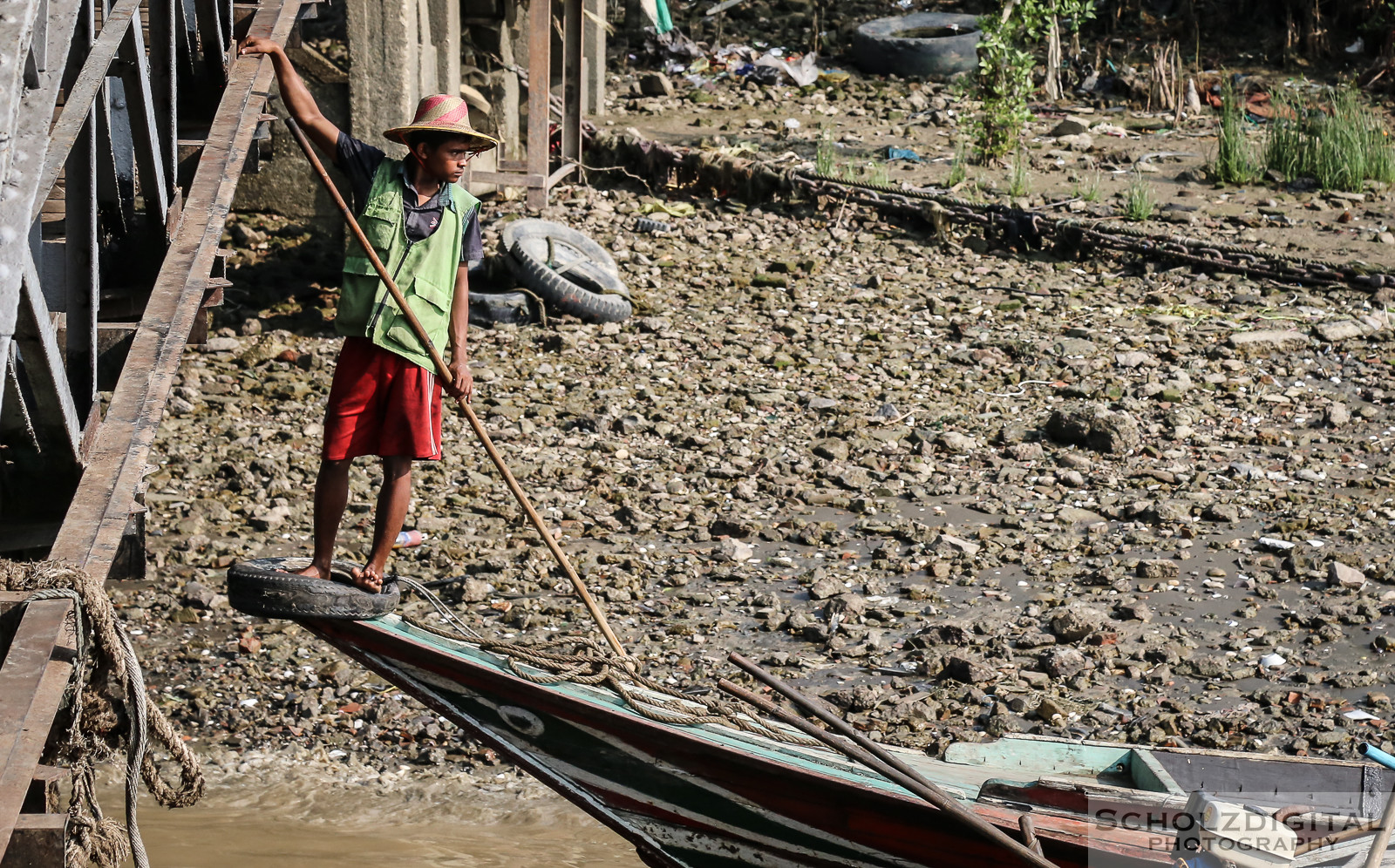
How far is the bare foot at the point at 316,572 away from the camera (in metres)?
3.93

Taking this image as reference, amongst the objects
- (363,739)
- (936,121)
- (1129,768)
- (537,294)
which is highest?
(936,121)

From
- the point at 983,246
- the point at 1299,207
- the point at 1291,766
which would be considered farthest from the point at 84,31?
the point at 1299,207

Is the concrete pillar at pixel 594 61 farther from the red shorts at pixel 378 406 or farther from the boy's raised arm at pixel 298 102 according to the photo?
the red shorts at pixel 378 406

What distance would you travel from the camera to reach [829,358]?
8.24 meters

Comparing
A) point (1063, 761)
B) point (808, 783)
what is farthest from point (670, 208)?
point (808, 783)

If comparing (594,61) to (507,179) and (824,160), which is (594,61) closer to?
(824,160)

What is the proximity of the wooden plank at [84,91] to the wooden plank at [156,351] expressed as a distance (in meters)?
0.49

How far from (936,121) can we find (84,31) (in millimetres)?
11535

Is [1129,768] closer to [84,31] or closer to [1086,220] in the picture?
[84,31]

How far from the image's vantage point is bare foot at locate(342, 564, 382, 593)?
13.2ft

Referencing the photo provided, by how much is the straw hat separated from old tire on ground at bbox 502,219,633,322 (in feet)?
15.5

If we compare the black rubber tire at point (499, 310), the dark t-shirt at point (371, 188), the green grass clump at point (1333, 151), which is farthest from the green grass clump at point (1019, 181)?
the dark t-shirt at point (371, 188)

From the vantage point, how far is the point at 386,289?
382cm

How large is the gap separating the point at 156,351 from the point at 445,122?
1094 millimetres
